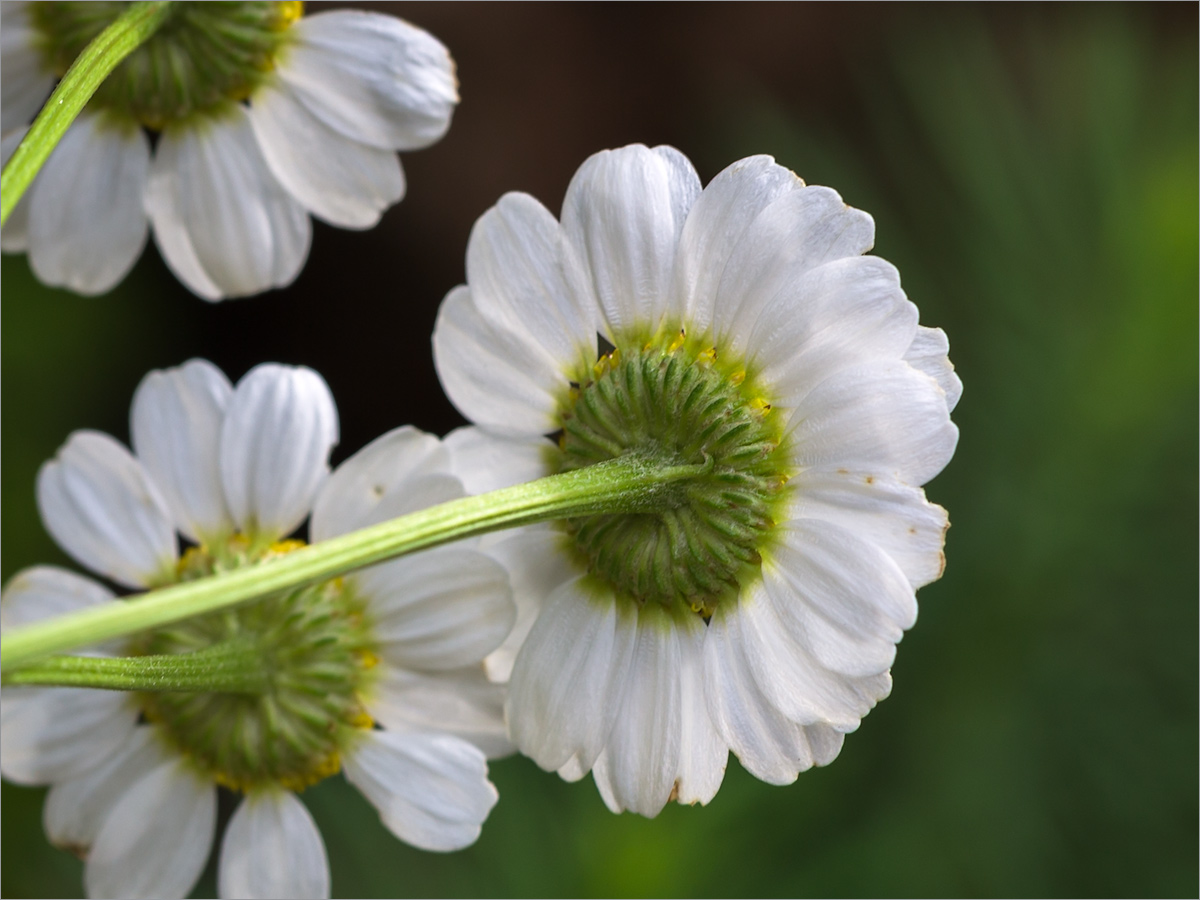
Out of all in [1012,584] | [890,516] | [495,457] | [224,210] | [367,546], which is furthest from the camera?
[1012,584]

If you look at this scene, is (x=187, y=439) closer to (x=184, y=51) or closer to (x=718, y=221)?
(x=184, y=51)

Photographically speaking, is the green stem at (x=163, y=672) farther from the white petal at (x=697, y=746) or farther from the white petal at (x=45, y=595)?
the white petal at (x=697, y=746)

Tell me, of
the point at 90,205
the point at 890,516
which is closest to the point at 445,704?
the point at 890,516

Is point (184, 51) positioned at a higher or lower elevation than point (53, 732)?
higher

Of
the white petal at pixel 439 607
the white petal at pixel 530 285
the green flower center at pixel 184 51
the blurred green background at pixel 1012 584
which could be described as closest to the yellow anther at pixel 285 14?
the green flower center at pixel 184 51

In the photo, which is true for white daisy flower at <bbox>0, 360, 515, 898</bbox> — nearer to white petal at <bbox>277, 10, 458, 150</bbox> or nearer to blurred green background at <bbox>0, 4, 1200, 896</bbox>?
white petal at <bbox>277, 10, 458, 150</bbox>

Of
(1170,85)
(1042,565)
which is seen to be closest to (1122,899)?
(1042,565)

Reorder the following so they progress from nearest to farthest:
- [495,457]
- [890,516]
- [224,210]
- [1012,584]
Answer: [890,516] → [495,457] → [224,210] → [1012,584]

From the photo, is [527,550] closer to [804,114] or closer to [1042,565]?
[1042,565]
